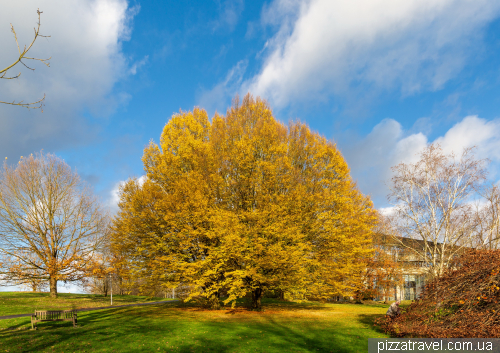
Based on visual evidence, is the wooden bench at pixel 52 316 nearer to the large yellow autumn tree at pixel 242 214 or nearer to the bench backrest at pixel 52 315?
the bench backrest at pixel 52 315

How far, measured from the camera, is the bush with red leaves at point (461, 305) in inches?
366

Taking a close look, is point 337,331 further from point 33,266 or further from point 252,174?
point 33,266

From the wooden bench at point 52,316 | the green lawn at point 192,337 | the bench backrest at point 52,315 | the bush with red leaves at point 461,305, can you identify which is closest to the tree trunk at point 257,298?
the green lawn at point 192,337

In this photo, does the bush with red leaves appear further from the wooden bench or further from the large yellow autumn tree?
the wooden bench

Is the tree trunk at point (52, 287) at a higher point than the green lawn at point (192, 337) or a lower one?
lower

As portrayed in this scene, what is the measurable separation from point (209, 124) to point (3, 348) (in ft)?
56.5

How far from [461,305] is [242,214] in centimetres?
1102

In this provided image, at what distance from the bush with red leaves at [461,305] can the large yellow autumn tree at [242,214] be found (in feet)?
20.2

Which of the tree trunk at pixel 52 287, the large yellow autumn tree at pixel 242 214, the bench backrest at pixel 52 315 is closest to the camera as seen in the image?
the bench backrest at pixel 52 315

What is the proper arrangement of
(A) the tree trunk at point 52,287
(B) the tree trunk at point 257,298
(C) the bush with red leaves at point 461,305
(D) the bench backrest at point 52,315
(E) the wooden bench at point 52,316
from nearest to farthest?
1. (C) the bush with red leaves at point 461,305
2. (E) the wooden bench at point 52,316
3. (D) the bench backrest at point 52,315
4. (B) the tree trunk at point 257,298
5. (A) the tree trunk at point 52,287

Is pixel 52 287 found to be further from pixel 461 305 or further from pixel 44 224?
pixel 461 305

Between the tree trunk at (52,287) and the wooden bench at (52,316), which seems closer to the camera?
the wooden bench at (52,316)

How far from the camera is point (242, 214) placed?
1722cm

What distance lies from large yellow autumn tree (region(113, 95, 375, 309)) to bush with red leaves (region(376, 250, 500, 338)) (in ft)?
20.2
